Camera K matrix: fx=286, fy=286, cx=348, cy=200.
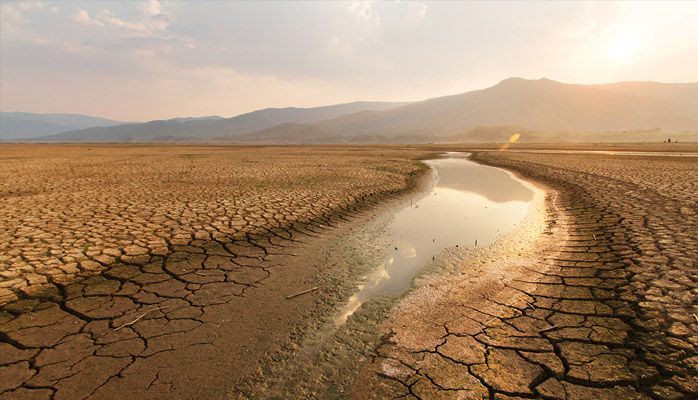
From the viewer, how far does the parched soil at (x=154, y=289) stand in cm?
211

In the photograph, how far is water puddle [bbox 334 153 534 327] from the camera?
3645 mm

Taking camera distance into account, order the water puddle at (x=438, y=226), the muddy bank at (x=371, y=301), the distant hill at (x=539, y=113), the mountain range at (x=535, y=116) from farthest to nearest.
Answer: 1. the distant hill at (x=539, y=113)
2. the mountain range at (x=535, y=116)
3. the water puddle at (x=438, y=226)
4. the muddy bank at (x=371, y=301)

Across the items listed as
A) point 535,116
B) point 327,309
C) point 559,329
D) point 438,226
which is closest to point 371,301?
point 327,309

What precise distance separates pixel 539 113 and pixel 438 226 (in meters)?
134

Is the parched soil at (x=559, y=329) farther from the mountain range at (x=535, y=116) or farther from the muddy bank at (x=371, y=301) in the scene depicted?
the mountain range at (x=535, y=116)

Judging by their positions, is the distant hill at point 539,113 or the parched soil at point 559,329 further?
the distant hill at point 539,113

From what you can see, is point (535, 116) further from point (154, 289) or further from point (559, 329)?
point (154, 289)

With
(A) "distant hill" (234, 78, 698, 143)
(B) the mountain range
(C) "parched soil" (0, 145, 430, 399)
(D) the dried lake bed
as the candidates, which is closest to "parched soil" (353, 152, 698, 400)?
(D) the dried lake bed

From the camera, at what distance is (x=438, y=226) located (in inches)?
234

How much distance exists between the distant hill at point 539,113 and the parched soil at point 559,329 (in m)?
80.0

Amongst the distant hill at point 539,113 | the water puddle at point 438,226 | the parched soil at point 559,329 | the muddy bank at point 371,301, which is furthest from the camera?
the distant hill at point 539,113

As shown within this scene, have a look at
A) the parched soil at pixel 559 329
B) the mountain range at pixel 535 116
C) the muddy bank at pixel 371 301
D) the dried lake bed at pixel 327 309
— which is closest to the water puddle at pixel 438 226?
the muddy bank at pixel 371 301

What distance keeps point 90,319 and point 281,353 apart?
77.4 inches

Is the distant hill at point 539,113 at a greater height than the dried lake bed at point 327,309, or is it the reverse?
the distant hill at point 539,113
